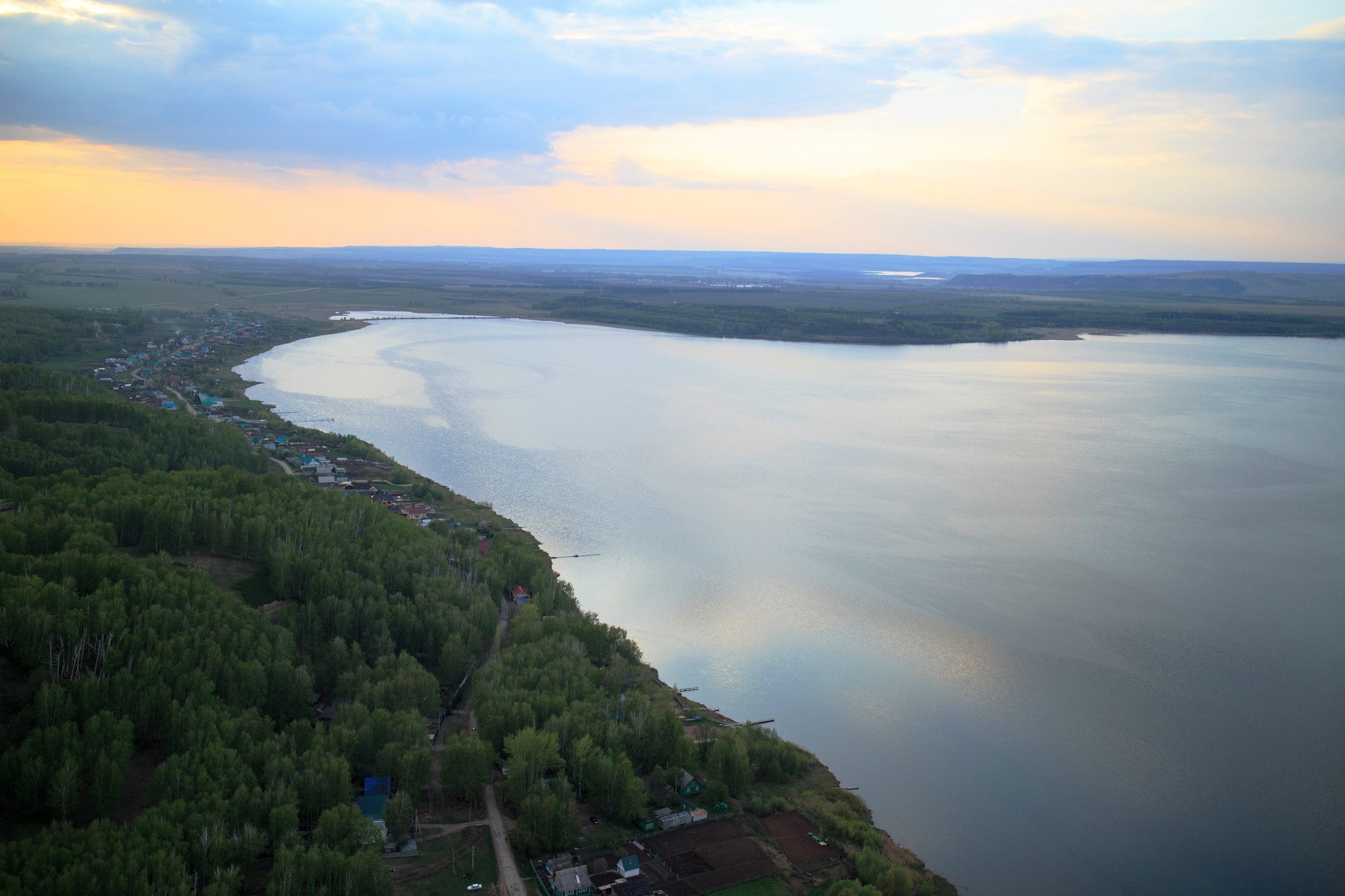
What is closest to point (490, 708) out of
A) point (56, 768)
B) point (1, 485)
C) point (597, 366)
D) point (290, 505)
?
point (56, 768)

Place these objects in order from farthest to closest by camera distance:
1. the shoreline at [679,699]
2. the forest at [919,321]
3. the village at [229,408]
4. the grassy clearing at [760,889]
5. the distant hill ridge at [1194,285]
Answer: the distant hill ridge at [1194,285] → the forest at [919,321] → the village at [229,408] → the shoreline at [679,699] → the grassy clearing at [760,889]

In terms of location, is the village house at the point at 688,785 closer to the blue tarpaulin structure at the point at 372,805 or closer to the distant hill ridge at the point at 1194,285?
the blue tarpaulin structure at the point at 372,805

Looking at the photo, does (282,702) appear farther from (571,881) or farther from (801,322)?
(801,322)

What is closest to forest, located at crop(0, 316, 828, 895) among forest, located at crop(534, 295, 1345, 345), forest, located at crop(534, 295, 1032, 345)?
forest, located at crop(534, 295, 1032, 345)

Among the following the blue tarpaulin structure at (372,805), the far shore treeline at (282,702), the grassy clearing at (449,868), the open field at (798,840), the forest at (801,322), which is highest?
the forest at (801,322)

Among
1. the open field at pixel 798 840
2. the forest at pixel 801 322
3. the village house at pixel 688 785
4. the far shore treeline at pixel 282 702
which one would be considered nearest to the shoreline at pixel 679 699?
the far shore treeline at pixel 282 702

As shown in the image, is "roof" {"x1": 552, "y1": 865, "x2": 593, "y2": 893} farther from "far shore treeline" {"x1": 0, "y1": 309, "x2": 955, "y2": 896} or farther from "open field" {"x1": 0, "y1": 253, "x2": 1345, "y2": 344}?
"open field" {"x1": 0, "y1": 253, "x2": 1345, "y2": 344}

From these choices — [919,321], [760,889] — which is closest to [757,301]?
[919,321]

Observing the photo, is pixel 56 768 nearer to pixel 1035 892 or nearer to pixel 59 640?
pixel 59 640

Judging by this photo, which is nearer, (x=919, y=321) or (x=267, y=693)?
(x=267, y=693)
